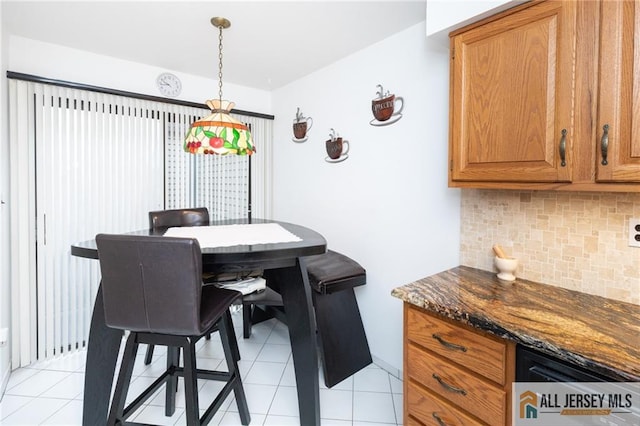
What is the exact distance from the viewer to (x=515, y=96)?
127 centimetres

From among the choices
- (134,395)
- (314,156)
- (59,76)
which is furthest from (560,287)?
(59,76)

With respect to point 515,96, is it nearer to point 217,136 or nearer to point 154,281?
point 217,136

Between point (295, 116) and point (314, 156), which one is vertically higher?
point (295, 116)

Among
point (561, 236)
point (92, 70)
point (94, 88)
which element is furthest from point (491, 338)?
point (92, 70)

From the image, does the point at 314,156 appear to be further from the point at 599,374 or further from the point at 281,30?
the point at 599,374

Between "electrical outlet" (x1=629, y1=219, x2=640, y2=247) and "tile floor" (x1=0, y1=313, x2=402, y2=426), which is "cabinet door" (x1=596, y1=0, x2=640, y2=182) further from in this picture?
"tile floor" (x1=0, y1=313, x2=402, y2=426)

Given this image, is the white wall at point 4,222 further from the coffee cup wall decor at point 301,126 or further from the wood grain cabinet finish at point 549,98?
the wood grain cabinet finish at point 549,98

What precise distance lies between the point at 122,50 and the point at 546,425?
3368mm

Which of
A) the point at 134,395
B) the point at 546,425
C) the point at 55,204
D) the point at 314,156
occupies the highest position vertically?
the point at 314,156

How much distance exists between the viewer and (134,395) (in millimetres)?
2018

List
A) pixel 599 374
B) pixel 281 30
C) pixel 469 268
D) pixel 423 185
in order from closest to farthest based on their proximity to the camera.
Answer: pixel 599 374 < pixel 469 268 < pixel 423 185 < pixel 281 30

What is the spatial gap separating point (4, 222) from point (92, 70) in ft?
4.39

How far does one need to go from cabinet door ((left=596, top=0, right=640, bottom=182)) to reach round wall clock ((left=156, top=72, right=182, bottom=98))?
3.03 metres

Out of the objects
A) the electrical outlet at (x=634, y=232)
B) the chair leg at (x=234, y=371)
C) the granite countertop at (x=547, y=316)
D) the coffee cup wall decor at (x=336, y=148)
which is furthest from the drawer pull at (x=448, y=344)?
the coffee cup wall decor at (x=336, y=148)
